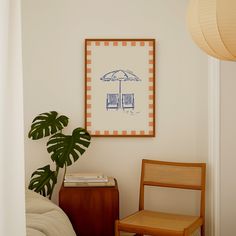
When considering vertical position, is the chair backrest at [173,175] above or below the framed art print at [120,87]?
below

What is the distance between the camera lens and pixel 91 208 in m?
3.88

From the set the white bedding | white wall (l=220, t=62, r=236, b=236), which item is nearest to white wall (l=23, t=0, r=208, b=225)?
white wall (l=220, t=62, r=236, b=236)

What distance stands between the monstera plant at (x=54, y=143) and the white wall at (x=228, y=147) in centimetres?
100

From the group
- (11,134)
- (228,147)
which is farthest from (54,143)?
(11,134)

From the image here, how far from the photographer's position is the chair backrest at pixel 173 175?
397cm

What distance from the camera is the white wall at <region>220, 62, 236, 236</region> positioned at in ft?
12.9

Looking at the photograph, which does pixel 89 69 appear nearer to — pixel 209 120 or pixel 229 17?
pixel 209 120

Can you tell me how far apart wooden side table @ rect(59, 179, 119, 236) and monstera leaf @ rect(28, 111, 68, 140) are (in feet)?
1.45

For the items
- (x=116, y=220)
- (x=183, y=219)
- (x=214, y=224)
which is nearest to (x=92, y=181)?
(x=116, y=220)

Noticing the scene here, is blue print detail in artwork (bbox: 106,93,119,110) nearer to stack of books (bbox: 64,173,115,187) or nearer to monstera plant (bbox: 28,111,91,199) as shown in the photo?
monstera plant (bbox: 28,111,91,199)

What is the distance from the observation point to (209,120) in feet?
13.6

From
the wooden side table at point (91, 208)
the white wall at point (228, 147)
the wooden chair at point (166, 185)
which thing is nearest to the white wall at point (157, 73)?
the wooden chair at point (166, 185)

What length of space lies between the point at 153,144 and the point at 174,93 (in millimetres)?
431

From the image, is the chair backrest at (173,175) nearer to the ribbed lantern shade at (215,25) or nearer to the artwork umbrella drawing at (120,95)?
the artwork umbrella drawing at (120,95)
